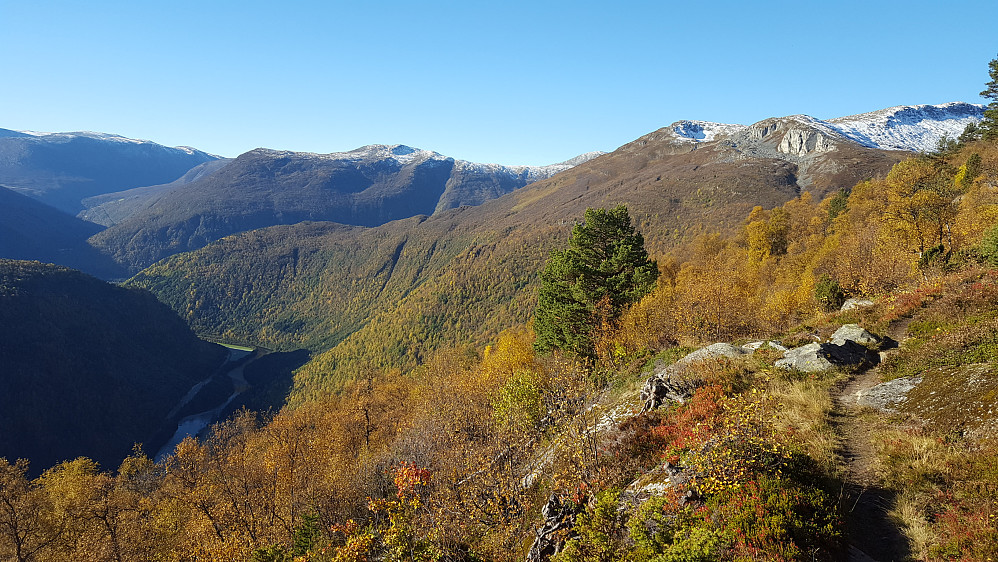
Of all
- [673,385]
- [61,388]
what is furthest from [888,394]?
[61,388]

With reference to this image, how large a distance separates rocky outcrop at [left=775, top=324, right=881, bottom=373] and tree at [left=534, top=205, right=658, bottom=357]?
1749cm

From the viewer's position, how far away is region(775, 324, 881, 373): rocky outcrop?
15953 millimetres

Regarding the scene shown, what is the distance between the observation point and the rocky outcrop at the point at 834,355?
1595 cm

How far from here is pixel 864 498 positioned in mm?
9719

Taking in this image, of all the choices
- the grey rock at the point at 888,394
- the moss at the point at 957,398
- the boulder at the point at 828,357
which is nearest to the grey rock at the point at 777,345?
the boulder at the point at 828,357

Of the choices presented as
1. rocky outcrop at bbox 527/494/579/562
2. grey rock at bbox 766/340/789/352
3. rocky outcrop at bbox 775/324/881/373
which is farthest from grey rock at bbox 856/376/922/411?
rocky outcrop at bbox 527/494/579/562

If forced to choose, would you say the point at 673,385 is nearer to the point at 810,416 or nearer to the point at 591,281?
the point at 810,416

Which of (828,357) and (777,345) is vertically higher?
(828,357)

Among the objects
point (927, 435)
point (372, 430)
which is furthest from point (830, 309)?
point (372, 430)

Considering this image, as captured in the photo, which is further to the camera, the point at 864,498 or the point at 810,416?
the point at 810,416

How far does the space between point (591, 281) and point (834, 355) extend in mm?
22862

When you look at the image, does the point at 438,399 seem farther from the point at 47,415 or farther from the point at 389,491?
the point at 47,415

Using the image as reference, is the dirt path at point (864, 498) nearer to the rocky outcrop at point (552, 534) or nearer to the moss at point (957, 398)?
the moss at point (957, 398)

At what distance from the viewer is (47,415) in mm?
154500
